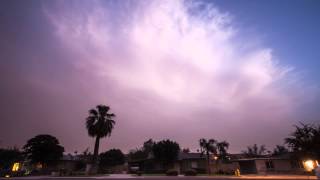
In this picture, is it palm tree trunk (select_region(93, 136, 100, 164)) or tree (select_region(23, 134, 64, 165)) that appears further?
tree (select_region(23, 134, 64, 165))

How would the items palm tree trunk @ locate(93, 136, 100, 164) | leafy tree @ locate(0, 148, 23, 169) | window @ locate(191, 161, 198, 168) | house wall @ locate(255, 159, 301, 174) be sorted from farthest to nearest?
leafy tree @ locate(0, 148, 23, 169), window @ locate(191, 161, 198, 168), palm tree trunk @ locate(93, 136, 100, 164), house wall @ locate(255, 159, 301, 174)

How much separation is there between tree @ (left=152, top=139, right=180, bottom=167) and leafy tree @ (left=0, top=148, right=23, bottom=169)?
3872 cm

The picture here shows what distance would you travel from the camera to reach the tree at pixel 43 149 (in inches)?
2741

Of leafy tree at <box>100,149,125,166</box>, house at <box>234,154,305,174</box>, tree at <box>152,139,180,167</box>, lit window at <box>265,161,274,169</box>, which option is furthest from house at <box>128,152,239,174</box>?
leafy tree at <box>100,149,125,166</box>

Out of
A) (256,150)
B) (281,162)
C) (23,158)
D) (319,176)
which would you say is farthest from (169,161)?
(256,150)

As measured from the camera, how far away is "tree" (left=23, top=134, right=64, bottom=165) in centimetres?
6962

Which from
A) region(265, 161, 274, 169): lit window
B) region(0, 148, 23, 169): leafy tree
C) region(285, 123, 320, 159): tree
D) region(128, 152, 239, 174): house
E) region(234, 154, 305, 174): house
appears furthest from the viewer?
region(0, 148, 23, 169): leafy tree

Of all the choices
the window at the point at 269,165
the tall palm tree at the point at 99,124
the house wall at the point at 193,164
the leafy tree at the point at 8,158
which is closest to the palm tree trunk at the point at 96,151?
the tall palm tree at the point at 99,124

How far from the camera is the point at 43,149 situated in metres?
70.0

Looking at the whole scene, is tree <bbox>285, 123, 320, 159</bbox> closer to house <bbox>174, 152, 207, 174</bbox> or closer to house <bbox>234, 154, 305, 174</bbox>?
house <bbox>234, 154, 305, 174</bbox>

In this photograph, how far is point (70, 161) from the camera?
81.3 meters

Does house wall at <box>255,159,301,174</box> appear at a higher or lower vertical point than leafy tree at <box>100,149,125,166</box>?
lower

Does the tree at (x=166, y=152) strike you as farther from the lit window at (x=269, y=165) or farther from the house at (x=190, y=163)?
the lit window at (x=269, y=165)

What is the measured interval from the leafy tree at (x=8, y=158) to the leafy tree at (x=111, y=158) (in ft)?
75.8
